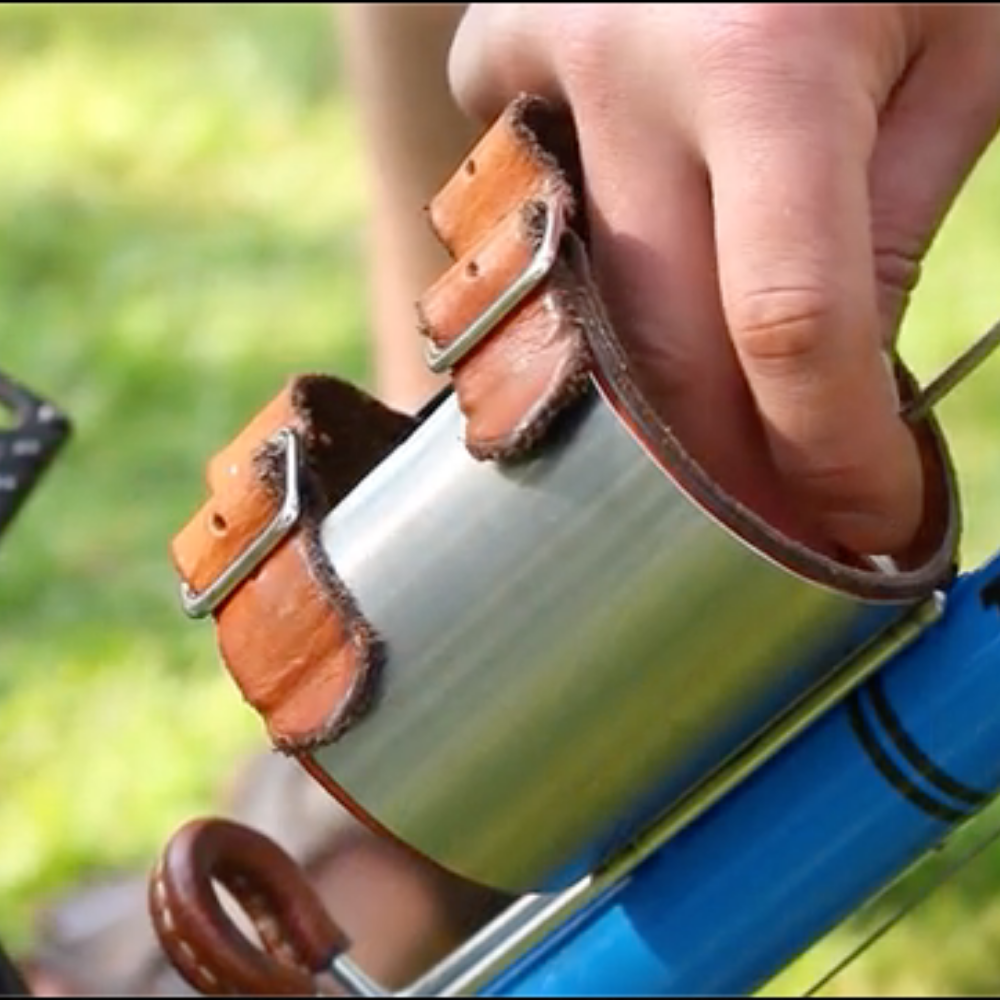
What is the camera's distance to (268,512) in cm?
67

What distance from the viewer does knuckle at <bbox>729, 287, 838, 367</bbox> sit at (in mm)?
591

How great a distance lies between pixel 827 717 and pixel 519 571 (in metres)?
0.12

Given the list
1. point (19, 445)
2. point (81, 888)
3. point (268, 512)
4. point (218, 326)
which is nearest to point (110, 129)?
point (218, 326)

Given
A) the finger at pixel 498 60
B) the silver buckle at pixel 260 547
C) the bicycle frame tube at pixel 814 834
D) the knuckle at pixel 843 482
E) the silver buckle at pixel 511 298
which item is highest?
the finger at pixel 498 60

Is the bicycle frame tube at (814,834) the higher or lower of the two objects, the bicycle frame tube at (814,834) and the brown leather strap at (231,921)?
the lower

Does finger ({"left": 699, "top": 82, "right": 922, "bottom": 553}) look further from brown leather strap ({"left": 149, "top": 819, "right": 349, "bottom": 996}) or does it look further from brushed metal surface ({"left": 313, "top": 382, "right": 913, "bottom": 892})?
brown leather strap ({"left": 149, "top": 819, "right": 349, "bottom": 996})

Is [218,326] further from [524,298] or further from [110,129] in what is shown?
[524,298]

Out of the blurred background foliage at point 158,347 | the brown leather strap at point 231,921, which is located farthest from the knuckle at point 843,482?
the brown leather strap at point 231,921

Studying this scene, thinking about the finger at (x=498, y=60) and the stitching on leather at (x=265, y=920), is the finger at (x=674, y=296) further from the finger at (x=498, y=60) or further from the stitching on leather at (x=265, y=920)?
the stitching on leather at (x=265, y=920)

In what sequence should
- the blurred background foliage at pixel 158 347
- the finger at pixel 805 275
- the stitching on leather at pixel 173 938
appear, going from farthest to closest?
the blurred background foliage at pixel 158 347
the stitching on leather at pixel 173 938
the finger at pixel 805 275

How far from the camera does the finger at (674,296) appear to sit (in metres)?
0.63

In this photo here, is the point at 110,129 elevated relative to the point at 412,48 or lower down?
elevated

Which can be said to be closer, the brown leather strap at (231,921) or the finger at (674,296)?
the finger at (674,296)

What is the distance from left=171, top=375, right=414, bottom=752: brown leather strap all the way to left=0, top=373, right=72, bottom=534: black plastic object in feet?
0.61
